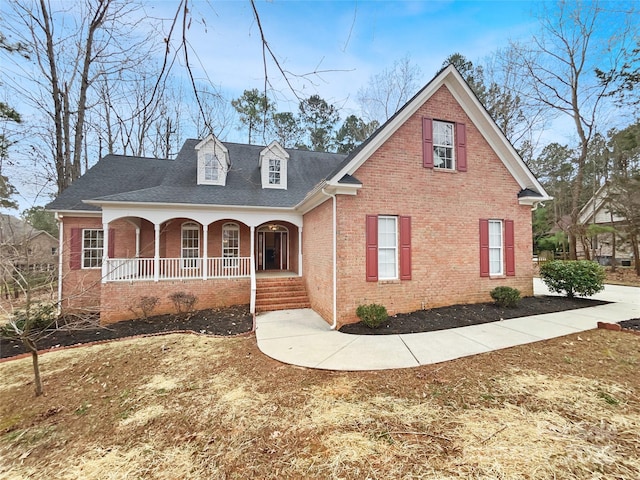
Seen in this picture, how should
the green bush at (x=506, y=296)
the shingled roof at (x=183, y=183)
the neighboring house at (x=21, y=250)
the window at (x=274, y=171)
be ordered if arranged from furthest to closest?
A: the window at (x=274, y=171) → the shingled roof at (x=183, y=183) → the green bush at (x=506, y=296) → the neighboring house at (x=21, y=250)

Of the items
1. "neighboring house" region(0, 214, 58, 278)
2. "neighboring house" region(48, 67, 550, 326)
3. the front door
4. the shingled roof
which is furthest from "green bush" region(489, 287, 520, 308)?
"neighboring house" region(0, 214, 58, 278)

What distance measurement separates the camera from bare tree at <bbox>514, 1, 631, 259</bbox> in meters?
15.1

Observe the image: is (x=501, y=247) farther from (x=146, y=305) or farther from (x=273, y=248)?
(x=146, y=305)

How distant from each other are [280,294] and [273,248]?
16.3ft

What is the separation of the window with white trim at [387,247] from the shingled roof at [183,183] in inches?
189

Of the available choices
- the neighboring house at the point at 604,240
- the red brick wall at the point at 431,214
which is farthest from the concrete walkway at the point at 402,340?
the neighboring house at the point at 604,240

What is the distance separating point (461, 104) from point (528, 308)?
6860mm

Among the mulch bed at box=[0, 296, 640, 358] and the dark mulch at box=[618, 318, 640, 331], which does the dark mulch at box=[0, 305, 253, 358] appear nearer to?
the mulch bed at box=[0, 296, 640, 358]

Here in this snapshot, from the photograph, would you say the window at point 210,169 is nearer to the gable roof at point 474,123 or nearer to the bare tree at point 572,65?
the gable roof at point 474,123

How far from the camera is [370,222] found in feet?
24.8

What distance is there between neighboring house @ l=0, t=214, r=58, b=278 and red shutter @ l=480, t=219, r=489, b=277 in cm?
1066

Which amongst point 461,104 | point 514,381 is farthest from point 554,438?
point 461,104

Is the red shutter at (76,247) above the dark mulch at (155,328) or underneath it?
above

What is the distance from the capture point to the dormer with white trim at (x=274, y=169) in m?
12.9
